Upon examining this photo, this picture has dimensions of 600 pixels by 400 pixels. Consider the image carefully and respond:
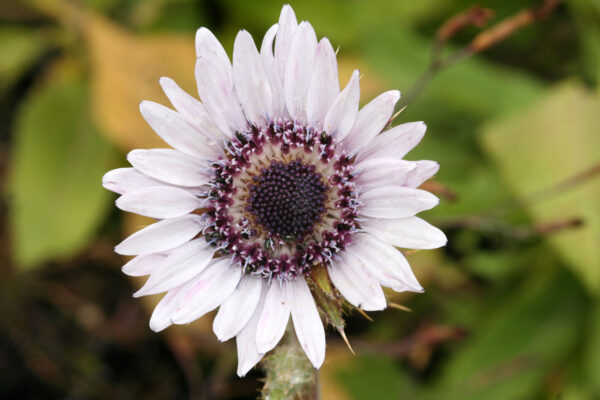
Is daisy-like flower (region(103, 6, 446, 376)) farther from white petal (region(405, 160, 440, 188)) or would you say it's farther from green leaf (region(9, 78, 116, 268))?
green leaf (region(9, 78, 116, 268))

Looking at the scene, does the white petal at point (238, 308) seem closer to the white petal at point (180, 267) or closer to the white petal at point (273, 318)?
the white petal at point (273, 318)

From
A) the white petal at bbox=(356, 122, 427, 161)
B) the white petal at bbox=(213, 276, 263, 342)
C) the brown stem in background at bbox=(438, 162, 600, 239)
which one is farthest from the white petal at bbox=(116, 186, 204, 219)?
the brown stem in background at bbox=(438, 162, 600, 239)

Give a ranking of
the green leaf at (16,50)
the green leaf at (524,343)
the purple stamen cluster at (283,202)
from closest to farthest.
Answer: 1. the purple stamen cluster at (283,202)
2. the green leaf at (524,343)
3. the green leaf at (16,50)

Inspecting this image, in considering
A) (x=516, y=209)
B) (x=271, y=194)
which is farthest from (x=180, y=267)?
(x=516, y=209)

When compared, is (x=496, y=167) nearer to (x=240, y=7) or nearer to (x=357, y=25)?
(x=357, y=25)

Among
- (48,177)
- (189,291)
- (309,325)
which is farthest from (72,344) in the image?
(309,325)

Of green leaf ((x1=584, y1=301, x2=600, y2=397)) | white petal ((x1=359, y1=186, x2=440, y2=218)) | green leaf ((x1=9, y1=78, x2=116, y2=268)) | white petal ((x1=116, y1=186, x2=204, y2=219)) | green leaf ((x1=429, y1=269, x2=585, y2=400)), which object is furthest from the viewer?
green leaf ((x1=9, y1=78, x2=116, y2=268))

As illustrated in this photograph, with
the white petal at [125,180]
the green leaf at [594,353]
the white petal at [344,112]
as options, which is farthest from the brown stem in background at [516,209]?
the white petal at [125,180]
